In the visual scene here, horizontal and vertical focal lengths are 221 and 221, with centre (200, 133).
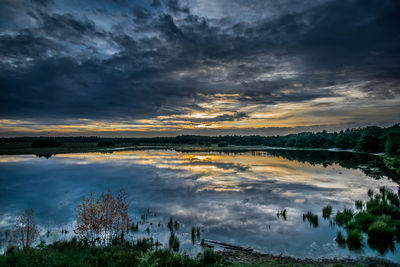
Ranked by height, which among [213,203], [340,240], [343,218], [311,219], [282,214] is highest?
[343,218]

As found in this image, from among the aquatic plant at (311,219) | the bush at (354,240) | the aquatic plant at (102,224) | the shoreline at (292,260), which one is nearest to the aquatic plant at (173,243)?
the shoreline at (292,260)

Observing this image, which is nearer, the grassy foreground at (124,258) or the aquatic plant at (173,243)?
the grassy foreground at (124,258)

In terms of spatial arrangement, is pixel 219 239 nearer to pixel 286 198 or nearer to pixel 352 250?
pixel 352 250

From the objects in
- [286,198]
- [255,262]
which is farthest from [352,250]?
[286,198]

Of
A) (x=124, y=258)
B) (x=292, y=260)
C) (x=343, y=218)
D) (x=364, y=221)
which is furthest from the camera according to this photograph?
(x=343, y=218)

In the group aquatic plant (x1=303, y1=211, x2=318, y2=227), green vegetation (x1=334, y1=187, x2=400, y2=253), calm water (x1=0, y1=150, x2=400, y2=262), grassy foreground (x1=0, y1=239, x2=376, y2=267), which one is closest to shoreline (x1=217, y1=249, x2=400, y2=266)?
grassy foreground (x1=0, y1=239, x2=376, y2=267)

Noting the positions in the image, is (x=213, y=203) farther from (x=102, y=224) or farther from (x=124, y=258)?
(x=124, y=258)

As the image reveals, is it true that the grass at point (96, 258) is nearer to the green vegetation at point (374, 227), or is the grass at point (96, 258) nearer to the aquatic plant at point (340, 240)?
the aquatic plant at point (340, 240)

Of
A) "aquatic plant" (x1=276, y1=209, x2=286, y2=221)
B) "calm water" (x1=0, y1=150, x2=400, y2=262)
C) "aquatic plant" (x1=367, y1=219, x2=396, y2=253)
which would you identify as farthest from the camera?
"aquatic plant" (x1=276, y1=209, x2=286, y2=221)

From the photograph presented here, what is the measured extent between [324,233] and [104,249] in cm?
1275

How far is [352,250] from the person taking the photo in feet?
37.1

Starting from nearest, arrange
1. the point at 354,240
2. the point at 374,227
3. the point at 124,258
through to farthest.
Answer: the point at 124,258 < the point at 354,240 < the point at 374,227

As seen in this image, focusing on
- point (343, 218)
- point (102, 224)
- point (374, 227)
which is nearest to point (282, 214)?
point (343, 218)

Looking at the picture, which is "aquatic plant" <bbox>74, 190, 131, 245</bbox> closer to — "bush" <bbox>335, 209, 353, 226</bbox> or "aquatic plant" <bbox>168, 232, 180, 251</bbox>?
"aquatic plant" <bbox>168, 232, 180, 251</bbox>
